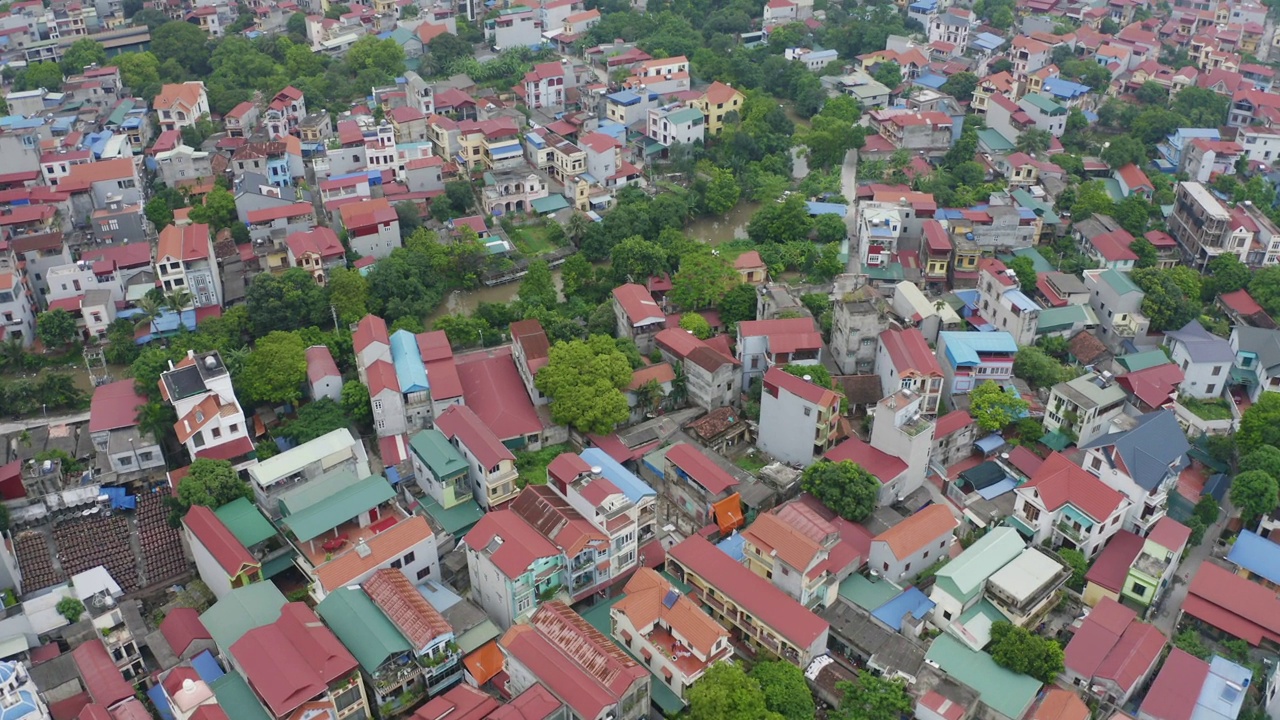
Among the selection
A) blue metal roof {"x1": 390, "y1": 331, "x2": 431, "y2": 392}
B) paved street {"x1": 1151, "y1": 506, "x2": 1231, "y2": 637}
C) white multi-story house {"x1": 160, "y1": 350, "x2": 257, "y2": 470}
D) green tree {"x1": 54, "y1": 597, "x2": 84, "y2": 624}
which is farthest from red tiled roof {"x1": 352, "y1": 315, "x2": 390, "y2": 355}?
paved street {"x1": 1151, "y1": 506, "x2": 1231, "y2": 637}

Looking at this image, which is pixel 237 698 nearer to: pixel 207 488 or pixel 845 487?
pixel 207 488

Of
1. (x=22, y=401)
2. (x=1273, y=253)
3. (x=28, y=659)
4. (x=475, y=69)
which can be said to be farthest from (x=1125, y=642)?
(x=475, y=69)

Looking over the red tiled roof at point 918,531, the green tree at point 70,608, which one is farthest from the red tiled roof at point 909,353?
the green tree at point 70,608

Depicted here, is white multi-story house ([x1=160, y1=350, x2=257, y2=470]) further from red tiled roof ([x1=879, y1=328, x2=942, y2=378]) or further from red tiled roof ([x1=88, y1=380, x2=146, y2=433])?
red tiled roof ([x1=879, y1=328, x2=942, y2=378])

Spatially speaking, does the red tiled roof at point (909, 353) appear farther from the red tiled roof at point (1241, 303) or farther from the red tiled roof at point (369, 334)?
the red tiled roof at point (369, 334)

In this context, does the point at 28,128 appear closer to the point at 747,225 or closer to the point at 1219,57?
the point at 747,225

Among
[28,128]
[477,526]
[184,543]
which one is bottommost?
[184,543]
